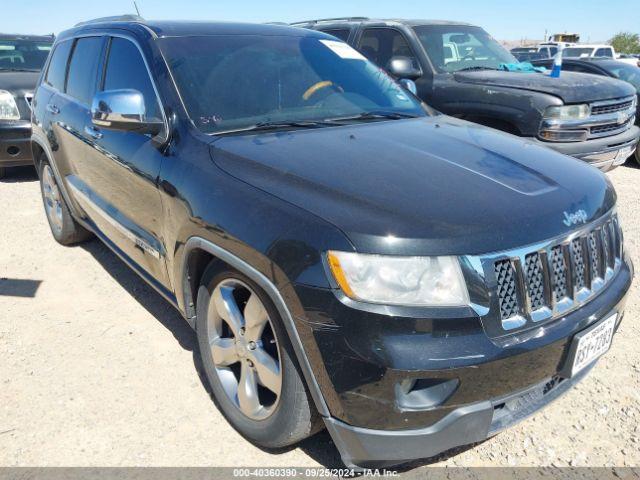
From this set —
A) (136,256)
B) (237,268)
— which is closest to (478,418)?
(237,268)

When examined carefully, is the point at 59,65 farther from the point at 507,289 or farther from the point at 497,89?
the point at 507,289

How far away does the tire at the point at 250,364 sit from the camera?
211 centimetres

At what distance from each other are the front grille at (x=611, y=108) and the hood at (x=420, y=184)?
10.5 ft

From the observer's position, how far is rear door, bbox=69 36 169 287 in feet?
9.42

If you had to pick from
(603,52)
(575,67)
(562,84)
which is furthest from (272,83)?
(603,52)

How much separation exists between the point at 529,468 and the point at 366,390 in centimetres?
101

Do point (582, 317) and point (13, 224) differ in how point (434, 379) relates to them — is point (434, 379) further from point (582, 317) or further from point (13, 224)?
point (13, 224)

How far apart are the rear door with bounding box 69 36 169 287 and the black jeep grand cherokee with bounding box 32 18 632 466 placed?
0.02 meters

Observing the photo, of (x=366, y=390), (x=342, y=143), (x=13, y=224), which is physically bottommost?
(x=13, y=224)

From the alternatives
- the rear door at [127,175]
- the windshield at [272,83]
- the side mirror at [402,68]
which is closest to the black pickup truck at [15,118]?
the rear door at [127,175]

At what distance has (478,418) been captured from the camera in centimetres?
192

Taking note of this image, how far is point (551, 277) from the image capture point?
6.55ft

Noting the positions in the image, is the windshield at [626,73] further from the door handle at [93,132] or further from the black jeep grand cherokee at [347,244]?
the door handle at [93,132]

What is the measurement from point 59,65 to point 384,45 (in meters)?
3.65
